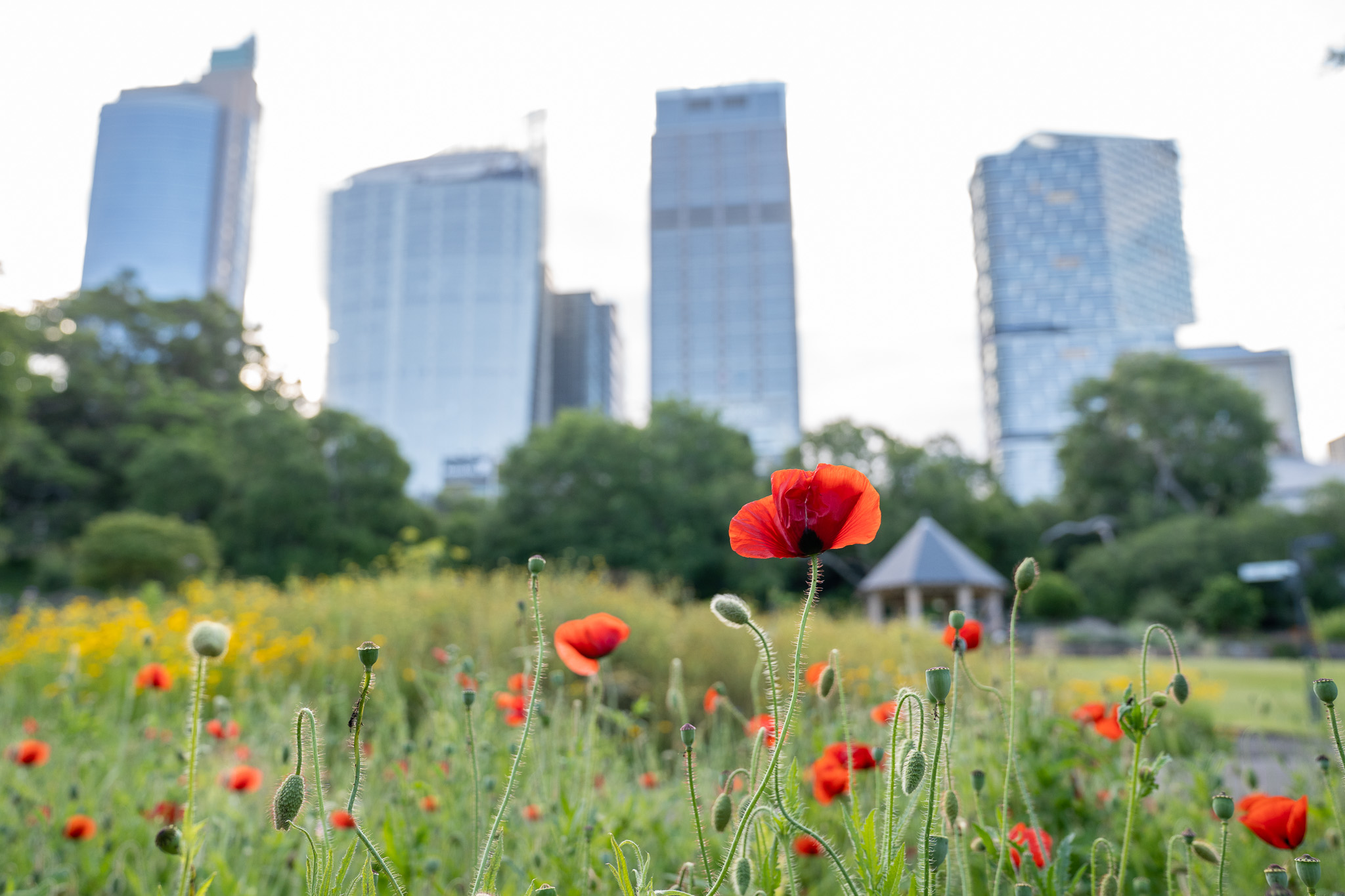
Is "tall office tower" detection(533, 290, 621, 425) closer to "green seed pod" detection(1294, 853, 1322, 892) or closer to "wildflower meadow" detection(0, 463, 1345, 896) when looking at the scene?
"wildflower meadow" detection(0, 463, 1345, 896)

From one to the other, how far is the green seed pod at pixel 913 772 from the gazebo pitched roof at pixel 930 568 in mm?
10044

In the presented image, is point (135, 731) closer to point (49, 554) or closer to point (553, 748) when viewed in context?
point (553, 748)

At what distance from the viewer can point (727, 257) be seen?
231ft

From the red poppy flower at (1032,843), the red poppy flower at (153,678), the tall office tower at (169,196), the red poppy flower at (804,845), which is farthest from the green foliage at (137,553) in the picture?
the tall office tower at (169,196)

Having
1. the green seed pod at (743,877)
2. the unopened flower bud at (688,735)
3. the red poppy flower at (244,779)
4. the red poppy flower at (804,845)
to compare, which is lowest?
the red poppy flower at (804,845)

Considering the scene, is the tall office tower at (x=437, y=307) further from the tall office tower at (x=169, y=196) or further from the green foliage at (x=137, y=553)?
the green foliage at (x=137, y=553)

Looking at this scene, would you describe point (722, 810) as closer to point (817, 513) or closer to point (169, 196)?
point (817, 513)

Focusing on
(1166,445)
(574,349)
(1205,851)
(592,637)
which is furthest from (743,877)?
(574,349)

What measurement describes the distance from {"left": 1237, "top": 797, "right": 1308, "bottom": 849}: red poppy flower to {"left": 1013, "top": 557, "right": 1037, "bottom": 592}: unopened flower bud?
539 mm

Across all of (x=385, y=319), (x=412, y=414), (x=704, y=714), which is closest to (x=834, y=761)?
(x=704, y=714)

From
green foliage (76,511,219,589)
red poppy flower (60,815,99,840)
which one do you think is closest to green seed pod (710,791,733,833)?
red poppy flower (60,815,99,840)

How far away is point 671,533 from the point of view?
18.5 meters

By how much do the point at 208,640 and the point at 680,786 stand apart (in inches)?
58.0

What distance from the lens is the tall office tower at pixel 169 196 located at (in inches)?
3019
